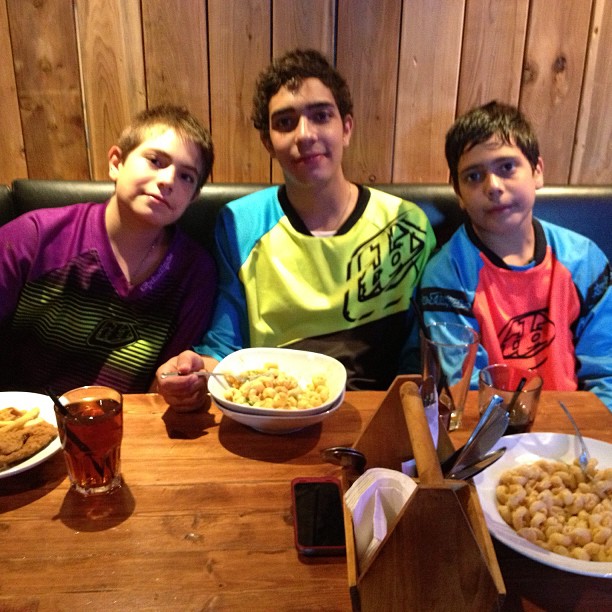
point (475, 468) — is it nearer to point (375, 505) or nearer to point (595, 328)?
point (375, 505)

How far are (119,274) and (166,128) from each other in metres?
0.42

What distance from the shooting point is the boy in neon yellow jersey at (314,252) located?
173 centimetres

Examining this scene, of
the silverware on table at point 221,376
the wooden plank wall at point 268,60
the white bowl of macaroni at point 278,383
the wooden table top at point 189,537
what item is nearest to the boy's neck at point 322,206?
the wooden plank wall at point 268,60

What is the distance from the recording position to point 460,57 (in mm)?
2135

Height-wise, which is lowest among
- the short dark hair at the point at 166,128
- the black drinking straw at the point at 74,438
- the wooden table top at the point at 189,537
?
the wooden table top at the point at 189,537

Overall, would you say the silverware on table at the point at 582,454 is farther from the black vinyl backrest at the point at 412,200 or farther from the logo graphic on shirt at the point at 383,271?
the black vinyl backrest at the point at 412,200

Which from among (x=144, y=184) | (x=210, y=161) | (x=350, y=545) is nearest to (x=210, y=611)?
(x=350, y=545)

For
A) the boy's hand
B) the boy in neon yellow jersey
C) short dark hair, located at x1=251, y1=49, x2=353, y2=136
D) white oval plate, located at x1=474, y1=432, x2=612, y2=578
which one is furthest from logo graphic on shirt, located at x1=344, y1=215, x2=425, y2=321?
white oval plate, located at x1=474, y1=432, x2=612, y2=578

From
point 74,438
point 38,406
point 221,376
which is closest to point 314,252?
point 221,376

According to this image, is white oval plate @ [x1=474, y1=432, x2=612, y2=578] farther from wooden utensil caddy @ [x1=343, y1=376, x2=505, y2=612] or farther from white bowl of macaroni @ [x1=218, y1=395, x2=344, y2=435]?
white bowl of macaroni @ [x1=218, y1=395, x2=344, y2=435]

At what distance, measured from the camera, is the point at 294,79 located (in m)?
1.73

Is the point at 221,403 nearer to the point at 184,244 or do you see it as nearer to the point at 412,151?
the point at 184,244

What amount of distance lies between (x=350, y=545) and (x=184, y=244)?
1.20 m

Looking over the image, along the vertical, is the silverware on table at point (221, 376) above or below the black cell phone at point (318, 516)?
above
